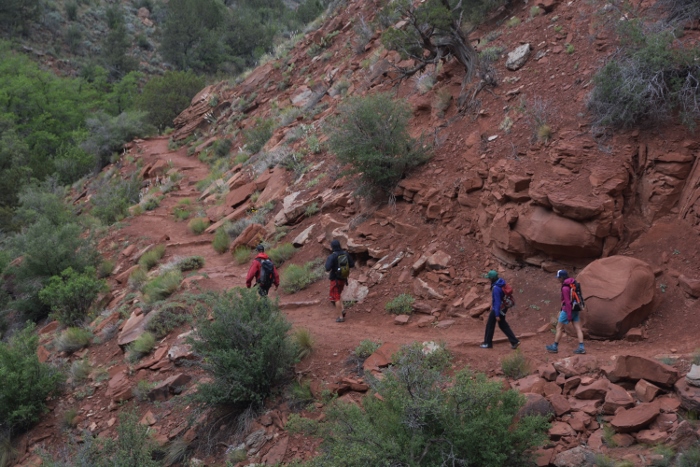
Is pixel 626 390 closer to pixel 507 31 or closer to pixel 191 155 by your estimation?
pixel 507 31

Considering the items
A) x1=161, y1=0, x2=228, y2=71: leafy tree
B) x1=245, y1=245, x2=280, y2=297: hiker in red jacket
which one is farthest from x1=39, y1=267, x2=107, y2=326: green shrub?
x1=161, y1=0, x2=228, y2=71: leafy tree

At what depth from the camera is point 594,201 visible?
28.2ft

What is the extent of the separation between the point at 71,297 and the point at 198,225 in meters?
4.14

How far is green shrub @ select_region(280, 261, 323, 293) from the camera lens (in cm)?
1112

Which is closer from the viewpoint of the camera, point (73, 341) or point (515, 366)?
point (515, 366)

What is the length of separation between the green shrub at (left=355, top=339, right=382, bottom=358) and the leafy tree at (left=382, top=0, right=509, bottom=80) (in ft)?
23.0

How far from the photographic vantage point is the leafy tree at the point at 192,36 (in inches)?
1687

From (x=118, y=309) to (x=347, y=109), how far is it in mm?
6122

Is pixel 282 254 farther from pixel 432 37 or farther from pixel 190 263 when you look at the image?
pixel 432 37

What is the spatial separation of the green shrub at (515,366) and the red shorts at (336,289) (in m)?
3.40

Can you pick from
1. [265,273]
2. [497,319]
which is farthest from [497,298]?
[265,273]

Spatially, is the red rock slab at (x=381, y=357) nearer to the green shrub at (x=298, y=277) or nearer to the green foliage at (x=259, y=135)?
the green shrub at (x=298, y=277)

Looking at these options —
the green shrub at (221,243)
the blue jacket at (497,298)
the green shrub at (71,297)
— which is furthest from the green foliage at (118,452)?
the green shrub at (221,243)

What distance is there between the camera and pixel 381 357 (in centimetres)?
757
